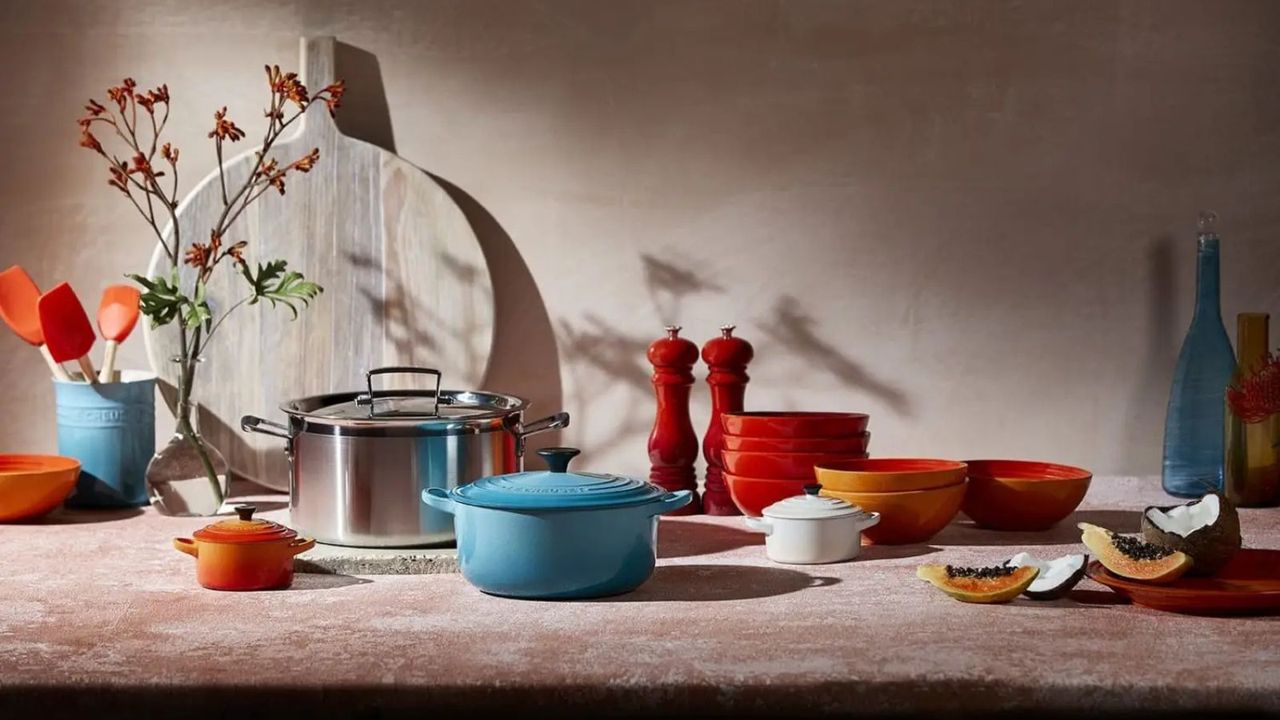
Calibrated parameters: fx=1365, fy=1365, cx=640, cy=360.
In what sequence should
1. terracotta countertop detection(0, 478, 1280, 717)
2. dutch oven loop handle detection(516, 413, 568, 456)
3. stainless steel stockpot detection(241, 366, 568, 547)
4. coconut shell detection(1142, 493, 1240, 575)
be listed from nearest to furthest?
1. terracotta countertop detection(0, 478, 1280, 717)
2. coconut shell detection(1142, 493, 1240, 575)
3. stainless steel stockpot detection(241, 366, 568, 547)
4. dutch oven loop handle detection(516, 413, 568, 456)

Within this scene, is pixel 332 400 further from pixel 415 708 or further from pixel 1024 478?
pixel 1024 478

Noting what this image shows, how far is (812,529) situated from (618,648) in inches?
16.1

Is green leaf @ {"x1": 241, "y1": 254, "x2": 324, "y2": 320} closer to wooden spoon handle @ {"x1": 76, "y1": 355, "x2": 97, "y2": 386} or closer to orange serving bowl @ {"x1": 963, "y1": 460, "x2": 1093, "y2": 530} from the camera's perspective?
wooden spoon handle @ {"x1": 76, "y1": 355, "x2": 97, "y2": 386}

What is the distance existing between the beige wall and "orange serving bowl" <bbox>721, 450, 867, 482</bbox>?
365 mm

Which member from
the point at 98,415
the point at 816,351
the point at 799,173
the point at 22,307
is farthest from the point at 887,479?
the point at 22,307

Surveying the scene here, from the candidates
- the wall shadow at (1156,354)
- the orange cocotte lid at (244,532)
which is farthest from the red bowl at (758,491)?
the wall shadow at (1156,354)

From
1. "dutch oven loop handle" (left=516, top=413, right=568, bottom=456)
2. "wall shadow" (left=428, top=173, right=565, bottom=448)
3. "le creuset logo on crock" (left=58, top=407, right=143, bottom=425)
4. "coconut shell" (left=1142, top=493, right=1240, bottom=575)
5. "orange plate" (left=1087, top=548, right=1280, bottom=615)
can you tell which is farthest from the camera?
"wall shadow" (left=428, top=173, right=565, bottom=448)

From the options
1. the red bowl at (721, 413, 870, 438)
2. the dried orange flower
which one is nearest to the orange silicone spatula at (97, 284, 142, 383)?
the dried orange flower

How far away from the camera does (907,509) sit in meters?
1.54

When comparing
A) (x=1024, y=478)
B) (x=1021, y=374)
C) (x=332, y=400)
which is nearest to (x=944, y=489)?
(x=1024, y=478)

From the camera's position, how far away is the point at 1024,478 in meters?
1.68

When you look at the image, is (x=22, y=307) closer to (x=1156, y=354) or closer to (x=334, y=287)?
(x=334, y=287)

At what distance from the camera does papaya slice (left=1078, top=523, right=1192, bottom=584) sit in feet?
4.13

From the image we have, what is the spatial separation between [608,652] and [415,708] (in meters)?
0.16
